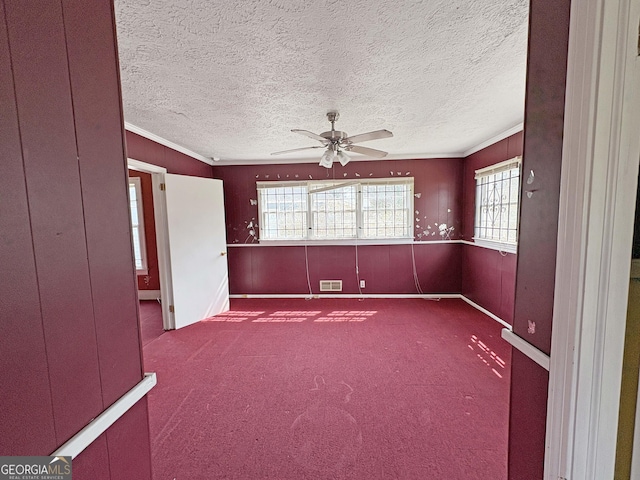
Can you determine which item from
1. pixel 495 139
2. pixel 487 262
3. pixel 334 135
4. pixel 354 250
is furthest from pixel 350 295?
pixel 495 139

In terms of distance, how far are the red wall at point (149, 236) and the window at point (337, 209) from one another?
6.14 feet

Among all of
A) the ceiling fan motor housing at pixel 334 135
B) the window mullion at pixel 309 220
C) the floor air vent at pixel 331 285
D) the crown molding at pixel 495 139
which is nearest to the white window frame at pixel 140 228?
the window mullion at pixel 309 220

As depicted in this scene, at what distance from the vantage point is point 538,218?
827 mm

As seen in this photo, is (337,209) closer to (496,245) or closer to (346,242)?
(346,242)

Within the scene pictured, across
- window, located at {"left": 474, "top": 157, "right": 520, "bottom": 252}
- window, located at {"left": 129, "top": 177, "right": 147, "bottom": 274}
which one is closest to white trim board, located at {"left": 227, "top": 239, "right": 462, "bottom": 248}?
window, located at {"left": 474, "top": 157, "right": 520, "bottom": 252}

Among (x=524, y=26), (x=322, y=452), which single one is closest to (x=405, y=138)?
(x=524, y=26)

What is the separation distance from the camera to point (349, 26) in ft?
4.25

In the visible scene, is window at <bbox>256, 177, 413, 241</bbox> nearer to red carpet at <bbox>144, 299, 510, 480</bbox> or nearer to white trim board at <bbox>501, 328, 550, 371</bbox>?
red carpet at <bbox>144, 299, 510, 480</bbox>

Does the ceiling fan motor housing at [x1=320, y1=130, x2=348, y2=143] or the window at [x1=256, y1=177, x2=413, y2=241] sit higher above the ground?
the ceiling fan motor housing at [x1=320, y1=130, x2=348, y2=143]

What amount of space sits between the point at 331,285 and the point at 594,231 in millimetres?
3893

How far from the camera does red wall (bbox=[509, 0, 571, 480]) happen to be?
746 millimetres

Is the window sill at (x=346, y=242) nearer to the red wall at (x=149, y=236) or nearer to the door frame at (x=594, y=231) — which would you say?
the red wall at (x=149, y=236)

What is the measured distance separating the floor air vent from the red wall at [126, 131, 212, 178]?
2.59m

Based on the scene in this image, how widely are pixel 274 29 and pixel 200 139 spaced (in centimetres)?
220
